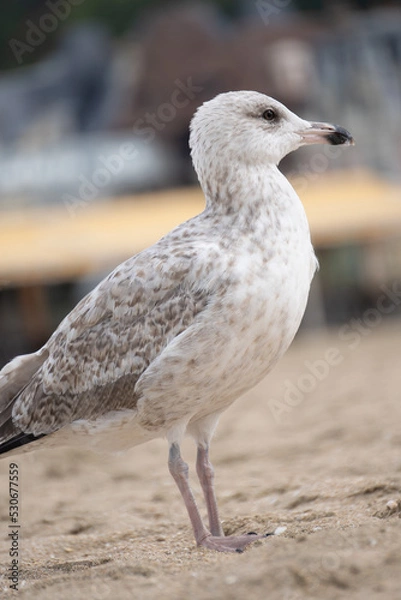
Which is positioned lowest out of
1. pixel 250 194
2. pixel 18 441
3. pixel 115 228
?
pixel 115 228

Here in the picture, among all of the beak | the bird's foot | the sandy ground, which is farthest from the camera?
the beak

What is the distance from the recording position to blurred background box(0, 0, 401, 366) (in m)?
19.7

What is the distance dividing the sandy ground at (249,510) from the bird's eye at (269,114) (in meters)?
1.95

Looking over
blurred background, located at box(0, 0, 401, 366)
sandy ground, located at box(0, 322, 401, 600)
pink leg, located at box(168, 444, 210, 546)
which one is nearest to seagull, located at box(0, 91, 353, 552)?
pink leg, located at box(168, 444, 210, 546)

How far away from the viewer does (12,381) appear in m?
5.29

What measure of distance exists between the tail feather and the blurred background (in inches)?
481

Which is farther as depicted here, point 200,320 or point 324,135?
point 324,135

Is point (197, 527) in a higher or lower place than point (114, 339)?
lower

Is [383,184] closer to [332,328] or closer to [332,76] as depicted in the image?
[332,328]

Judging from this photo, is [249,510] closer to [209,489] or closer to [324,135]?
[209,489]

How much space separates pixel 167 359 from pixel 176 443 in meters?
→ 0.50

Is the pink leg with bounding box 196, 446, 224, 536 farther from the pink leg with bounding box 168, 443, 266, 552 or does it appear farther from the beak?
the beak

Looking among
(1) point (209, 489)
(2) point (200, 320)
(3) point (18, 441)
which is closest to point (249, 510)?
(1) point (209, 489)

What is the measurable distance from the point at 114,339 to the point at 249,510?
1627mm
